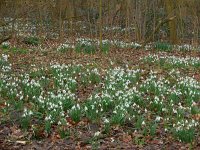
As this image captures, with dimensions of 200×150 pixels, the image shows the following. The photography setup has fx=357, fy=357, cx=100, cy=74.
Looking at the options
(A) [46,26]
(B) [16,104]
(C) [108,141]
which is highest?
(A) [46,26]

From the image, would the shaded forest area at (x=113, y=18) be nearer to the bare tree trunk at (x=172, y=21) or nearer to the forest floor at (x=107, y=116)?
the bare tree trunk at (x=172, y=21)

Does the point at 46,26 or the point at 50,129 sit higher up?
the point at 46,26

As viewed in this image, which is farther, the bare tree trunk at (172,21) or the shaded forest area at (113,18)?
the bare tree trunk at (172,21)

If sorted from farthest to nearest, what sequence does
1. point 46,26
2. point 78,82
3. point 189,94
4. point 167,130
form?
point 46,26 < point 78,82 < point 189,94 < point 167,130

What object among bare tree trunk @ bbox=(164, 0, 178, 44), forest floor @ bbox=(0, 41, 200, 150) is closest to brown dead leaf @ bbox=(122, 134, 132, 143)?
forest floor @ bbox=(0, 41, 200, 150)

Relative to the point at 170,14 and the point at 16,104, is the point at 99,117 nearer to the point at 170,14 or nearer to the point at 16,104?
the point at 16,104

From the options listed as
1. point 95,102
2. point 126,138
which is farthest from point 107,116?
point 126,138

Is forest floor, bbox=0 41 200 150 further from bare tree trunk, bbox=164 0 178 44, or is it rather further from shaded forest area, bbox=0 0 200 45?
bare tree trunk, bbox=164 0 178 44

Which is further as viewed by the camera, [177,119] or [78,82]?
[78,82]

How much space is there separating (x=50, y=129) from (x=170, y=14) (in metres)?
14.4

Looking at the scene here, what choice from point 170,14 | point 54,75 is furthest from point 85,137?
point 170,14

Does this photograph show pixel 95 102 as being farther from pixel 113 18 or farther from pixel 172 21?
pixel 113 18

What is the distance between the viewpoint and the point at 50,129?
6.59 metres

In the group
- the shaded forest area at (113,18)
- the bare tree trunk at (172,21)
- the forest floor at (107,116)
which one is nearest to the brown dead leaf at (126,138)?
the forest floor at (107,116)
